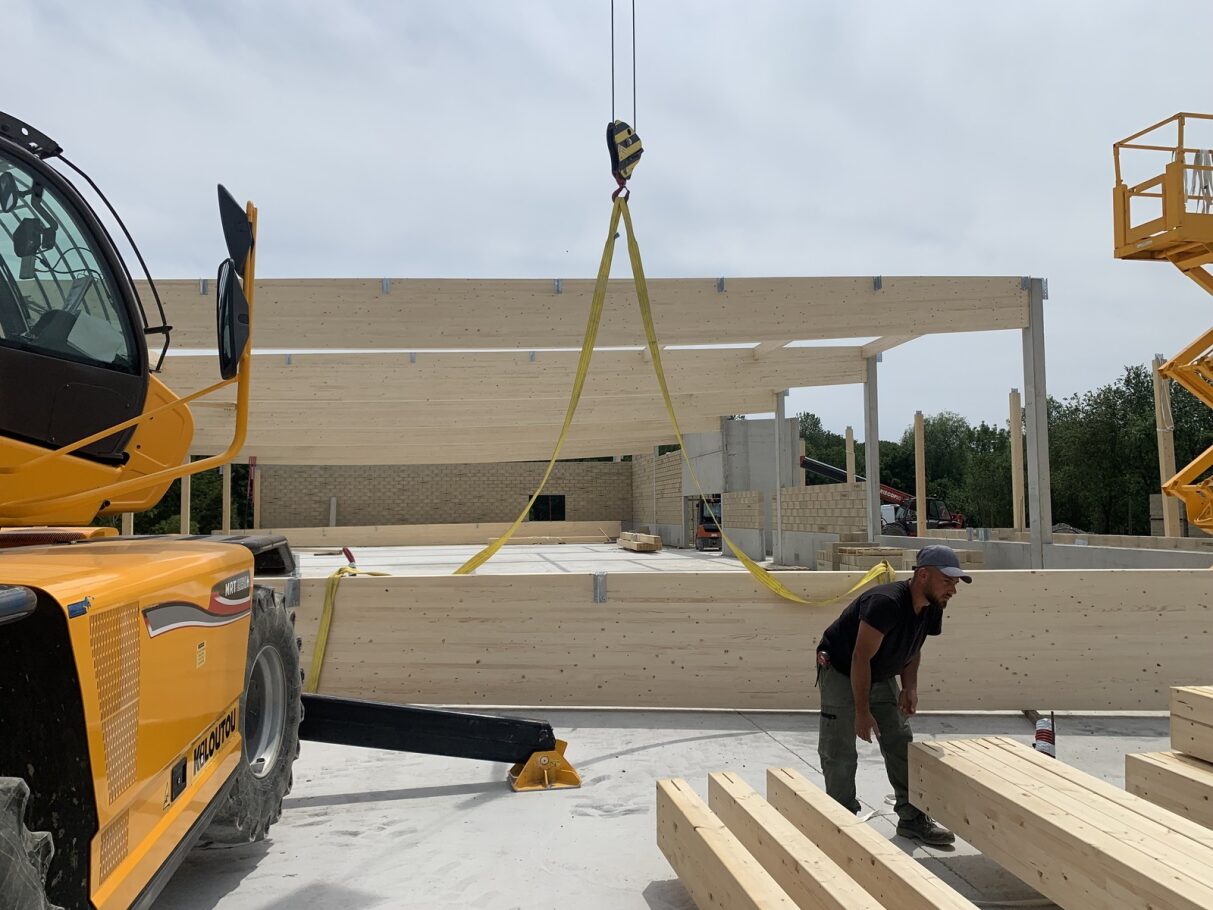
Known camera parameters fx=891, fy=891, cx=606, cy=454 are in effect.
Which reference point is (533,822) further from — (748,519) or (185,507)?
(185,507)

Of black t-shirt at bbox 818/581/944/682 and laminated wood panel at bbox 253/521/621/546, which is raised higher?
black t-shirt at bbox 818/581/944/682

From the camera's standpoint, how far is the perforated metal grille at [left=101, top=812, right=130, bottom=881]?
2.09 metres

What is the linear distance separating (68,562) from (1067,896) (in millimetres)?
3219

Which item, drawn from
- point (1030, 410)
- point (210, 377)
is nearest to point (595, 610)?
point (1030, 410)

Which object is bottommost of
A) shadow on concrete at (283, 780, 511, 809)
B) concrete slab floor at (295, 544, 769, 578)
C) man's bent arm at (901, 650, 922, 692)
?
shadow on concrete at (283, 780, 511, 809)

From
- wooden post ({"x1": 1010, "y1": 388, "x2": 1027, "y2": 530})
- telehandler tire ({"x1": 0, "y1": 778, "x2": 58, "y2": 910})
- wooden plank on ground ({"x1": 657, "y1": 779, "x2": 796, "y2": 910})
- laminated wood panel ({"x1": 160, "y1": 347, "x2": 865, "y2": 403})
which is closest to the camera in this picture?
telehandler tire ({"x1": 0, "y1": 778, "x2": 58, "y2": 910})

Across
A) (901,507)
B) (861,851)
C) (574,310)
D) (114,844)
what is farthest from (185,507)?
(901,507)

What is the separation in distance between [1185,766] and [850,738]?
1.42 m

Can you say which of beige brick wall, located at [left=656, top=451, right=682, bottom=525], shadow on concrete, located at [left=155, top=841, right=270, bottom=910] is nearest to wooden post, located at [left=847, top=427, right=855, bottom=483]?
beige brick wall, located at [left=656, top=451, right=682, bottom=525]

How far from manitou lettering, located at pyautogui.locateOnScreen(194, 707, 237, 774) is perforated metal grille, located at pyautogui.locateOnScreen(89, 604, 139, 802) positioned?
0.58 m

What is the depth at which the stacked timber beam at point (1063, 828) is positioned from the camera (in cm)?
260

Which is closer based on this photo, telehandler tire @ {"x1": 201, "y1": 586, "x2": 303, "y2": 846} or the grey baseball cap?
telehandler tire @ {"x1": 201, "y1": 586, "x2": 303, "y2": 846}

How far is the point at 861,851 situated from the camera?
9.87 feet

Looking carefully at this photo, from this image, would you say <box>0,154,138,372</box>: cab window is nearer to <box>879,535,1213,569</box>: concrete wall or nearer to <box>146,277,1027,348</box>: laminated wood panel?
<box>146,277,1027,348</box>: laminated wood panel
